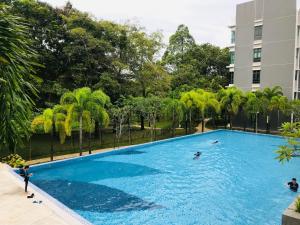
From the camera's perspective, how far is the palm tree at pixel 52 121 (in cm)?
1639

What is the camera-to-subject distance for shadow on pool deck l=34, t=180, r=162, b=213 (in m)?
10.8

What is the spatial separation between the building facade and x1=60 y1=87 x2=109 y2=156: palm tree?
838 inches

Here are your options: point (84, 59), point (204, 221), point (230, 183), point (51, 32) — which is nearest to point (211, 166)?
point (230, 183)

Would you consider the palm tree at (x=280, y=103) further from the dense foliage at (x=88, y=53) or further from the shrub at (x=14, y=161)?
the shrub at (x=14, y=161)

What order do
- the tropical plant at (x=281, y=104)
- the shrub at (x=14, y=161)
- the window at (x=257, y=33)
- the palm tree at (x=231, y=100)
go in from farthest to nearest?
the window at (x=257, y=33) → the palm tree at (x=231, y=100) → the tropical plant at (x=281, y=104) → the shrub at (x=14, y=161)

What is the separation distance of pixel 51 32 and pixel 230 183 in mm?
17711

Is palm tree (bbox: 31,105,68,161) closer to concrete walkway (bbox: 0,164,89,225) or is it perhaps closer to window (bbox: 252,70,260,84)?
concrete walkway (bbox: 0,164,89,225)

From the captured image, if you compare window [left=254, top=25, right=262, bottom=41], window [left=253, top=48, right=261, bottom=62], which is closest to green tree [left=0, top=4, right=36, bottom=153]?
window [left=253, top=48, right=261, bottom=62]

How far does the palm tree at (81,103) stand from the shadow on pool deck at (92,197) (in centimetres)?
449

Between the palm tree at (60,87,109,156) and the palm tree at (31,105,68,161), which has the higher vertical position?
the palm tree at (60,87,109,156)

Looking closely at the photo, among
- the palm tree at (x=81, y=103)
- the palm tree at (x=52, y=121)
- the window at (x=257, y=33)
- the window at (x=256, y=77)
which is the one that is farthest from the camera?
the window at (x=256, y=77)

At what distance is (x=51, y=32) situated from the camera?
74.8 ft

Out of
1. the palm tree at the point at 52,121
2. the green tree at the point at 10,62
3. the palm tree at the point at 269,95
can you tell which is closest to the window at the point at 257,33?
the palm tree at the point at 269,95

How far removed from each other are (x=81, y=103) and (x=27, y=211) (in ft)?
32.7
